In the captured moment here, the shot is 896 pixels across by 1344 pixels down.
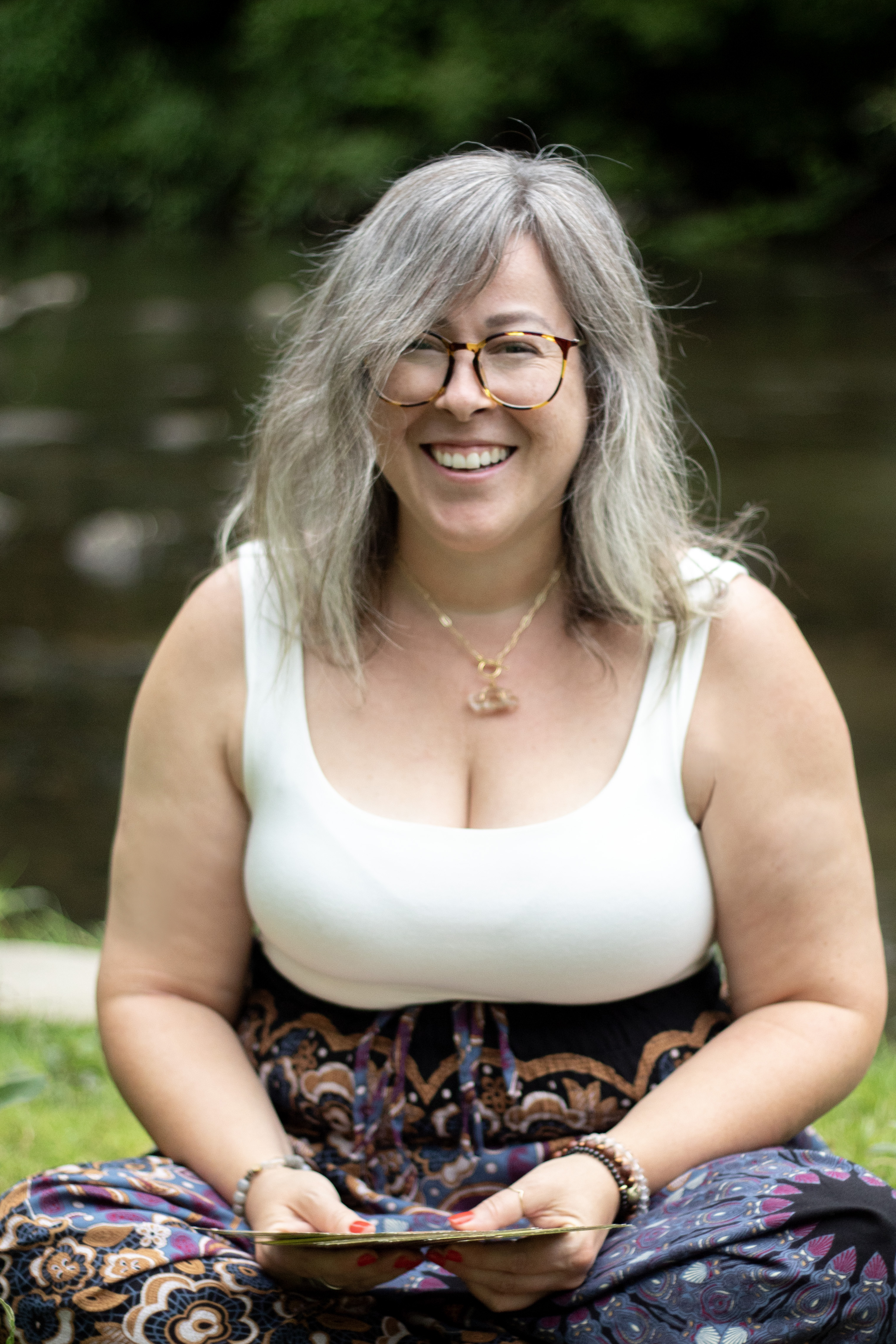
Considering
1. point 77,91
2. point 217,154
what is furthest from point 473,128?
point 77,91

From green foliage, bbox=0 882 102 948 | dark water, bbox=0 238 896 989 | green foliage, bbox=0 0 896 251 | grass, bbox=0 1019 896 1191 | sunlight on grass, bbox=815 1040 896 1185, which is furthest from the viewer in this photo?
green foliage, bbox=0 0 896 251

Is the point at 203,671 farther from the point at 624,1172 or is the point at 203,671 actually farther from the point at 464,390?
the point at 624,1172

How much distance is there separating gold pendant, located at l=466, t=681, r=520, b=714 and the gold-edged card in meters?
0.60

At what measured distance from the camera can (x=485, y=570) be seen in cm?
180

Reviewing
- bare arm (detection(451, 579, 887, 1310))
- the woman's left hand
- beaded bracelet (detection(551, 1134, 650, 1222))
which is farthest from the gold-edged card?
bare arm (detection(451, 579, 887, 1310))

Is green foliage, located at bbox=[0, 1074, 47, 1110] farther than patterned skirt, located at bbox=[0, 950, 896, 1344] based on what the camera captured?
Yes

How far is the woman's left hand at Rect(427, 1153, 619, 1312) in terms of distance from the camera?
4.61 feet

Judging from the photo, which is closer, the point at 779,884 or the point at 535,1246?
the point at 535,1246

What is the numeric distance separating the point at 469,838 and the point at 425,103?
18.1 meters

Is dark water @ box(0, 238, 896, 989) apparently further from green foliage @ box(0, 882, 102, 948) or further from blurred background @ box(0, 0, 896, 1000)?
green foliage @ box(0, 882, 102, 948)

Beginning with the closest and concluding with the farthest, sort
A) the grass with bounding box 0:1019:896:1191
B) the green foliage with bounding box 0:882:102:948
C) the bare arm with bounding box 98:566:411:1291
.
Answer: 1. the bare arm with bounding box 98:566:411:1291
2. the grass with bounding box 0:1019:896:1191
3. the green foliage with bounding box 0:882:102:948

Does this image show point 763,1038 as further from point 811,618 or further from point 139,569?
point 139,569

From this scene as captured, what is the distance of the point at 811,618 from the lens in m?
6.38

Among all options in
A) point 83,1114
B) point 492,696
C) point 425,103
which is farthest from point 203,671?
point 425,103
